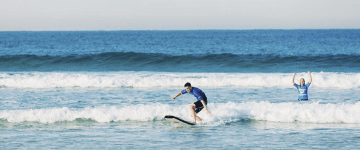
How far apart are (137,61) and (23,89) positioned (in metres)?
17.2

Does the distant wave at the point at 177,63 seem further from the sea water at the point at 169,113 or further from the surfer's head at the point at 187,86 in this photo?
the surfer's head at the point at 187,86

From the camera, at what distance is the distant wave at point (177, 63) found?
33.5m

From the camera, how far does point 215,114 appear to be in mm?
14086

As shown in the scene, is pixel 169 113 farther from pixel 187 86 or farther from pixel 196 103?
pixel 187 86

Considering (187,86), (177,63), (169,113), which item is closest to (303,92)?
(169,113)

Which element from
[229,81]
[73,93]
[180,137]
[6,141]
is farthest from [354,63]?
[6,141]

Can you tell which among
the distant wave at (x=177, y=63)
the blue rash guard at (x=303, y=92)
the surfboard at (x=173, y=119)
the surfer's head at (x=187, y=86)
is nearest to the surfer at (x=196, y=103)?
the surfer's head at (x=187, y=86)

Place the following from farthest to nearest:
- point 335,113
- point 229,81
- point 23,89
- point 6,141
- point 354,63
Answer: point 354,63 → point 229,81 → point 23,89 → point 335,113 → point 6,141

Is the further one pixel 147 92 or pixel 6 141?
pixel 147 92

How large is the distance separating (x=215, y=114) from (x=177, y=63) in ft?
75.7

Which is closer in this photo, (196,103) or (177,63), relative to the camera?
(196,103)

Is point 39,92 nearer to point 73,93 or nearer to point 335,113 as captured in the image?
point 73,93

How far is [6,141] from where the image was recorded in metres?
10.9

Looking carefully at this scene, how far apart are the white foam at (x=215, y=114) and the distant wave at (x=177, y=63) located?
59.2 ft
